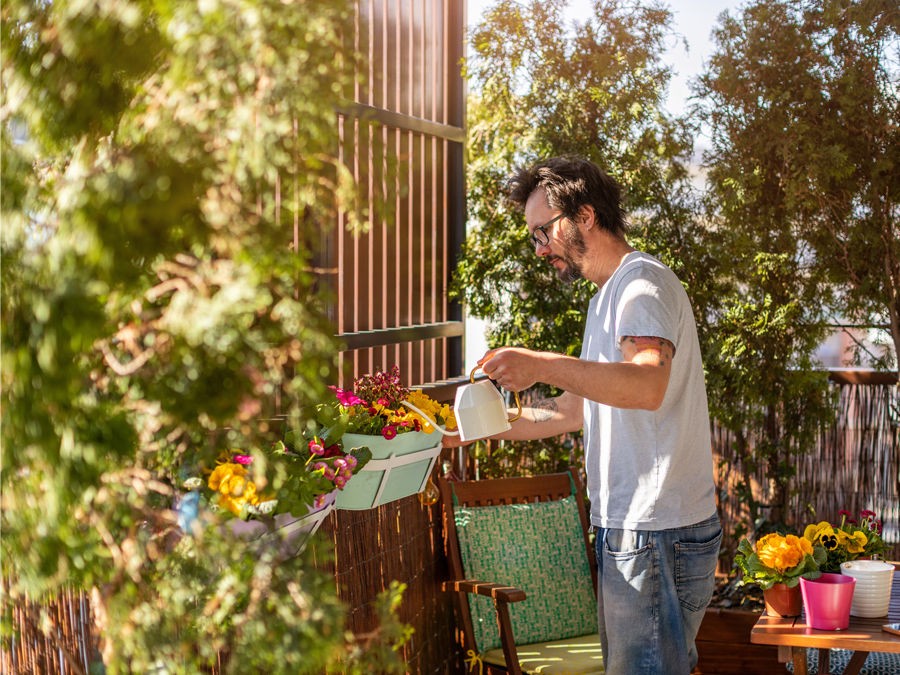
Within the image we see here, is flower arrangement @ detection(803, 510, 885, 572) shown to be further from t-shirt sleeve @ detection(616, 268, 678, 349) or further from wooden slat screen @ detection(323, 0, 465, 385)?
wooden slat screen @ detection(323, 0, 465, 385)

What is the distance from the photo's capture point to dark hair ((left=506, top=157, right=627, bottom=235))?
89.8 inches

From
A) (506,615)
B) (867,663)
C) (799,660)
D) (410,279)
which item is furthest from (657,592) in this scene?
(410,279)

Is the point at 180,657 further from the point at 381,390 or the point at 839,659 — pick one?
the point at 839,659

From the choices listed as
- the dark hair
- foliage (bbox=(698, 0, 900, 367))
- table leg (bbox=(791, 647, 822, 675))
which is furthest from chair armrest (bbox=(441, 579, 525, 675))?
foliage (bbox=(698, 0, 900, 367))

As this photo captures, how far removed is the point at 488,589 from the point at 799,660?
864mm

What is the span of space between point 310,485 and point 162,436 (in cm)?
58

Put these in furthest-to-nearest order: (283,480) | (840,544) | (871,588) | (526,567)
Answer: (526,567) < (840,544) < (871,588) < (283,480)

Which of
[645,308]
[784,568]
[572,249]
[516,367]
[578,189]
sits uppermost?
[578,189]

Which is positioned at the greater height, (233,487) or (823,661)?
(233,487)

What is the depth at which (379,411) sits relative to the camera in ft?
6.94

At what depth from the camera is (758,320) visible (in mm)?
3559

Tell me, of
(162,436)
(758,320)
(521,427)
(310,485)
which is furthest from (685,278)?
(162,436)

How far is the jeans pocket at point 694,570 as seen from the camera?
2.12 metres

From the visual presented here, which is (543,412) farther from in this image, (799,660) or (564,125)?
(564,125)
